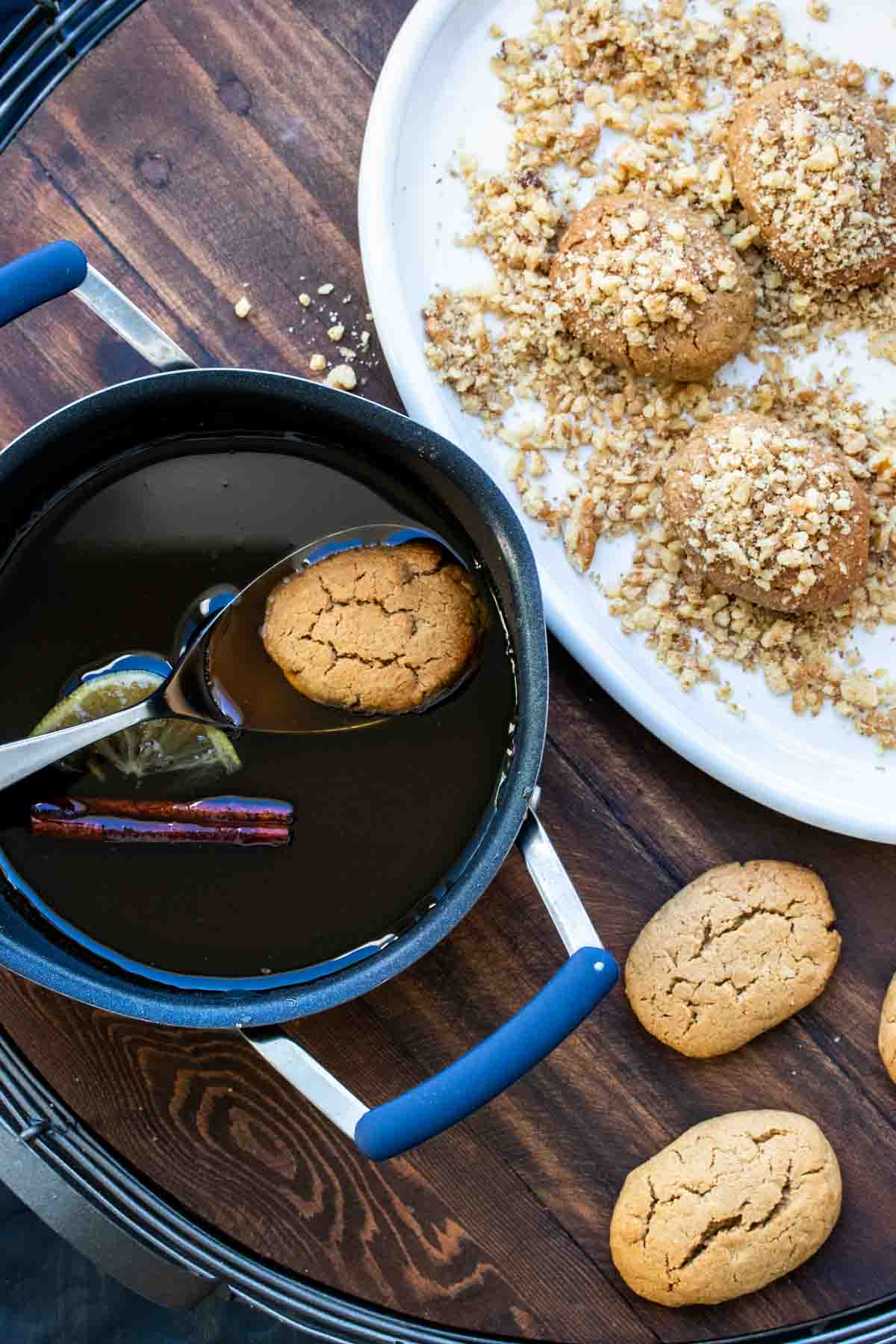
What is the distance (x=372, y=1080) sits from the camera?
0.98 metres

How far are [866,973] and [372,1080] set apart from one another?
435 mm

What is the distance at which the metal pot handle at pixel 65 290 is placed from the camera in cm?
77

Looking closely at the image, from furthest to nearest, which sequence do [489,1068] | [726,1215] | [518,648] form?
[726,1215] → [518,648] → [489,1068]

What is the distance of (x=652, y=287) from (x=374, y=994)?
2.06 feet

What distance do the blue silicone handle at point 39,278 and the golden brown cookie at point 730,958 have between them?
26.5 inches

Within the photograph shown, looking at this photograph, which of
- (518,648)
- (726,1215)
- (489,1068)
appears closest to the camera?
(489,1068)

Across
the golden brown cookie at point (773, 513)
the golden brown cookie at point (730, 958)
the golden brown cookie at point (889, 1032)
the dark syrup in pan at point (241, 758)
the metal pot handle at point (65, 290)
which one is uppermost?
the metal pot handle at point (65, 290)

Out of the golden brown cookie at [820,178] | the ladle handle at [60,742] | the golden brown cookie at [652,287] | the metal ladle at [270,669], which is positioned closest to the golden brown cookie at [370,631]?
the metal ladle at [270,669]

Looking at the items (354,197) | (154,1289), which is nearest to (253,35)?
(354,197)

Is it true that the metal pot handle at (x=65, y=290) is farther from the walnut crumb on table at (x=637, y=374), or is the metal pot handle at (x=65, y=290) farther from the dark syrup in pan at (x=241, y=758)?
the walnut crumb on table at (x=637, y=374)

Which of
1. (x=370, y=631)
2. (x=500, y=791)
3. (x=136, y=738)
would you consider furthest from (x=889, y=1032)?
(x=136, y=738)

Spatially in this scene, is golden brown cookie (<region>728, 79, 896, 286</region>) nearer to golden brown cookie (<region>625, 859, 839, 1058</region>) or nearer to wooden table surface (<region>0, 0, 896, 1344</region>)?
wooden table surface (<region>0, 0, 896, 1344</region>)

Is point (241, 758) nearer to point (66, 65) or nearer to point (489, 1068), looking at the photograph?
point (489, 1068)

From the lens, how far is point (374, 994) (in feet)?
3.25
